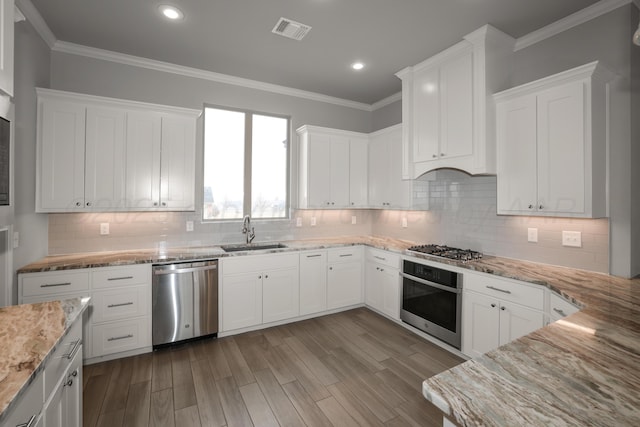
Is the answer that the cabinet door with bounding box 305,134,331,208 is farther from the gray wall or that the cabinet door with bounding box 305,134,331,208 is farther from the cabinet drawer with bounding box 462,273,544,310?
the gray wall

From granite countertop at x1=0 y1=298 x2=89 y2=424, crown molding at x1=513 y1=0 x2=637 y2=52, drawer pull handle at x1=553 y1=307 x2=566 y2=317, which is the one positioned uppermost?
crown molding at x1=513 y1=0 x2=637 y2=52

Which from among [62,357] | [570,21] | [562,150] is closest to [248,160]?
[62,357]

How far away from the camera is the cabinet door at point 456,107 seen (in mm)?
2934

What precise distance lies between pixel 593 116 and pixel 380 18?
1.82 m

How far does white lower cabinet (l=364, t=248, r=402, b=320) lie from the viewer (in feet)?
11.9

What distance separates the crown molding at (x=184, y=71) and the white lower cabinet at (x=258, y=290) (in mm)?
2224

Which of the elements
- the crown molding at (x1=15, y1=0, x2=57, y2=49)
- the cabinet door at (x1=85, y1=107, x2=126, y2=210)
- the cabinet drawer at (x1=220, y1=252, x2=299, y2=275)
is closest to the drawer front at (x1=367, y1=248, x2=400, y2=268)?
the cabinet drawer at (x1=220, y1=252, x2=299, y2=275)

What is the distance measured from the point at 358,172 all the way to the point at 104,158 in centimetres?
304

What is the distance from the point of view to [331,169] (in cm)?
427

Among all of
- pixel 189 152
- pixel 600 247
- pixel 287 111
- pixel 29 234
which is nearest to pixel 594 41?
Answer: pixel 600 247

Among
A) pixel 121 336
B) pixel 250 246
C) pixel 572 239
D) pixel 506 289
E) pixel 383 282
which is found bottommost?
pixel 121 336

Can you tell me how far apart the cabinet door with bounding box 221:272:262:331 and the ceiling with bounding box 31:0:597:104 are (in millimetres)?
2393

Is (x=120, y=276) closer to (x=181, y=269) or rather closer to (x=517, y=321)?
(x=181, y=269)

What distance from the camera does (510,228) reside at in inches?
119
